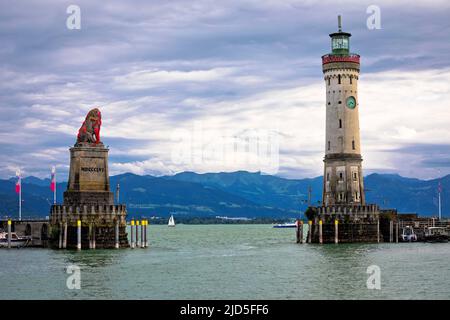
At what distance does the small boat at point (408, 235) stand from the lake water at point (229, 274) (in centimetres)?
1613

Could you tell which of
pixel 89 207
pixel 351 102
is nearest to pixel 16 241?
pixel 89 207

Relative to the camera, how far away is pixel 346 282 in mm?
71062

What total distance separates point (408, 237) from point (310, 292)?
64.6 m

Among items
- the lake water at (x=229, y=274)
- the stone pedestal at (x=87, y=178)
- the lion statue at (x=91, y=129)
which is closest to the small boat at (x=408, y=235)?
the lake water at (x=229, y=274)

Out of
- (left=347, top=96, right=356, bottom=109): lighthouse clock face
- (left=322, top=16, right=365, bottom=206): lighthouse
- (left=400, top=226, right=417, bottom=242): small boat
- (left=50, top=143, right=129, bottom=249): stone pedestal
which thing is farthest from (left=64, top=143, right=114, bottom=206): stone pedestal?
(left=400, top=226, right=417, bottom=242): small boat

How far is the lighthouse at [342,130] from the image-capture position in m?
121

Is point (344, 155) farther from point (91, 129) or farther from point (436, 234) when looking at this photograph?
point (91, 129)

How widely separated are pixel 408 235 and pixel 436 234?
18.3 ft

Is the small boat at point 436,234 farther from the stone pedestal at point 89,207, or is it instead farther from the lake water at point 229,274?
the stone pedestal at point 89,207

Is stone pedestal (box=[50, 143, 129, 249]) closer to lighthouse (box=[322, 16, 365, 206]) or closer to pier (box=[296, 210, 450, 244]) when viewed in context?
pier (box=[296, 210, 450, 244])

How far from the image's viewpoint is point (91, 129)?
107750mm
